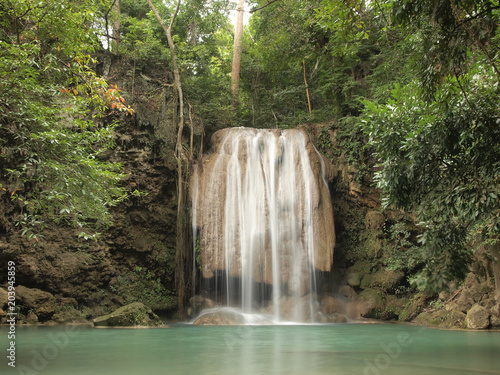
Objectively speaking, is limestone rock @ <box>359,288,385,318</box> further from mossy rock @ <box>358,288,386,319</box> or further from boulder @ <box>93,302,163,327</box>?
boulder @ <box>93,302,163,327</box>

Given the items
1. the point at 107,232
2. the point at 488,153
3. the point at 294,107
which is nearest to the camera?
the point at 488,153

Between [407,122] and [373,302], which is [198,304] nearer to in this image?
[373,302]

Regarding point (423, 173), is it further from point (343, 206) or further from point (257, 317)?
point (343, 206)

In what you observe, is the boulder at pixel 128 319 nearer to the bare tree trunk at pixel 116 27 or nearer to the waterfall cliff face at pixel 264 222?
the waterfall cliff face at pixel 264 222

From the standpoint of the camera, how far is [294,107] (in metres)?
22.0

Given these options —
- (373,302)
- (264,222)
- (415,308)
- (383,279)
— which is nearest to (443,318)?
(415,308)

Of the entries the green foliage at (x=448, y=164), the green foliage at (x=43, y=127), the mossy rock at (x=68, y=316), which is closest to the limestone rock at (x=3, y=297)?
the mossy rock at (x=68, y=316)

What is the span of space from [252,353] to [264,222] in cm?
796

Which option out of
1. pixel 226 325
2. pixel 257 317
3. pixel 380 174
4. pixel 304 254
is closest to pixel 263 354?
pixel 380 174

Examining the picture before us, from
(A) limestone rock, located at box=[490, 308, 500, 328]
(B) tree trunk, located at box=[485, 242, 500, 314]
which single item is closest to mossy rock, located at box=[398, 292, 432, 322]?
(A) limestone rock, located at box=[490, 308, 500, 328]

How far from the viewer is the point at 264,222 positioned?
14.5 m

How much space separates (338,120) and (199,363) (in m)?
13.3

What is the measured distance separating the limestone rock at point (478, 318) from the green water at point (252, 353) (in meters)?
0.86

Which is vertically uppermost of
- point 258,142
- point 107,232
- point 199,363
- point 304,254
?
point 258,142
